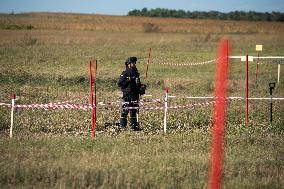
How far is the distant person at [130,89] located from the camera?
13992mm

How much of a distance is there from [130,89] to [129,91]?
6 centimetres

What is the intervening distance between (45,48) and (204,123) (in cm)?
2777

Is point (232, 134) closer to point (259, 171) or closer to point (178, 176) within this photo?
point (259, 171)

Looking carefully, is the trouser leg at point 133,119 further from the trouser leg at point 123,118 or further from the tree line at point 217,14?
the tree line at point 217,14

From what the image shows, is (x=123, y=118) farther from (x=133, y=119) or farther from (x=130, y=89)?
(x=130, y=89)

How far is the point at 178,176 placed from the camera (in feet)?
30.5

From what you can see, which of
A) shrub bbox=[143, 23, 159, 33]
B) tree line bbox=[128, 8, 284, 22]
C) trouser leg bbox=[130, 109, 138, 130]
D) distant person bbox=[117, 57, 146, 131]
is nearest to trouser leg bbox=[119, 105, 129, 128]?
distant person bbox=[117, 57, 146, 131]

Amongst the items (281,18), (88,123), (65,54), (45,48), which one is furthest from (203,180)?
(281,18)

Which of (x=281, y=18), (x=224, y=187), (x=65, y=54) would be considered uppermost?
(x=281, y=18)

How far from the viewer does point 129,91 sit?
14.2 metres

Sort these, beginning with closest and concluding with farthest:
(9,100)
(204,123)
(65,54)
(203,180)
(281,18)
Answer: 1. (203,180)
2. (204,123)
3. (9,100)
4. (65,54)
5. (281,18)

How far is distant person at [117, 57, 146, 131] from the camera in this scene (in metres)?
14.0

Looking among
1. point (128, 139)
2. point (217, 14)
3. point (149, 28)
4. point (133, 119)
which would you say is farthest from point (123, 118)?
point (217, 14)

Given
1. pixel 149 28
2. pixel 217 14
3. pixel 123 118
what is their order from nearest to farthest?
1. pixel 123 118
2. pixel 149 28
3. pixel 217 14
